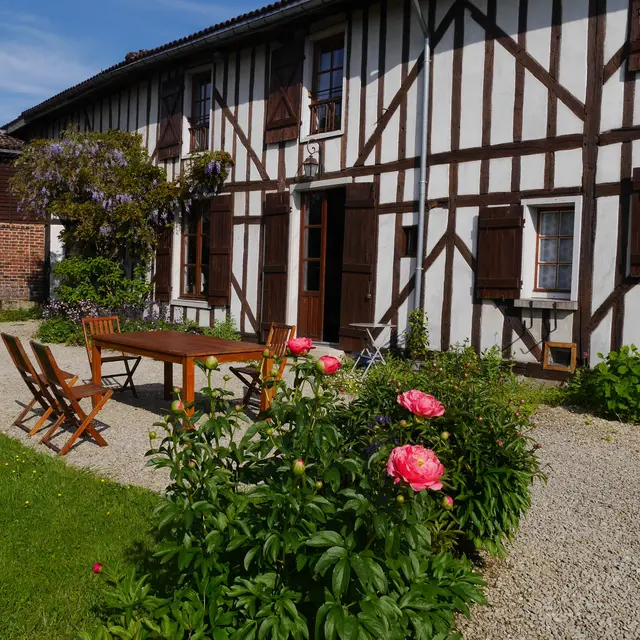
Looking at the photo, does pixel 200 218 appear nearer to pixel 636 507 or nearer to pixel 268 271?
pixel 268 271

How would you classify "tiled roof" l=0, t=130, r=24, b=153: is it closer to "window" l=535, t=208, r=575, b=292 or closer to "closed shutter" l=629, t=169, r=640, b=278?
"window" l=535, t=208, r=575, b=292

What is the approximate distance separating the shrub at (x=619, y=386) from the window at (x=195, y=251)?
22.6 ft

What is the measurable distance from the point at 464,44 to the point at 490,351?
3.51 meters

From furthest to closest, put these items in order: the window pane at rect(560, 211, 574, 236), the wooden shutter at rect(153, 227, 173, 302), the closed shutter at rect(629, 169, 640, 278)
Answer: the wooden shutter at rect(153, 227, 173, 302), the window pane at rect(560, 211, 574, 236), the closed shutter at rect(629, 169, 640, 278)

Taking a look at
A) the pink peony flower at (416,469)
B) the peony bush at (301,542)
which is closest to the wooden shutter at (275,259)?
the peony bush at (301,542)

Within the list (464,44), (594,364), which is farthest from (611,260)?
(464,44)

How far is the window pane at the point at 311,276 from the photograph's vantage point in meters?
9.67

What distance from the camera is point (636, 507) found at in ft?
12.6

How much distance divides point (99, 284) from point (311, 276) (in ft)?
14.7

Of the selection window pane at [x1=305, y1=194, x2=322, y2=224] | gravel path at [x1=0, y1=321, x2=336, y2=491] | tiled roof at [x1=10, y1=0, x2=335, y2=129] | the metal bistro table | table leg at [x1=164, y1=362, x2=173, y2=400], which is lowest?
gravel path at [x1=0, y1=321, x2=336, y2=491]

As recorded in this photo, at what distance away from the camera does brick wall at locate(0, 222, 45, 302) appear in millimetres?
16203

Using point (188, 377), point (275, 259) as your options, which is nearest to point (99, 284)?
point (275, 259)

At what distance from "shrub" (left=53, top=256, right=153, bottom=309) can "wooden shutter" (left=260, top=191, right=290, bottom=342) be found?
10.7ft

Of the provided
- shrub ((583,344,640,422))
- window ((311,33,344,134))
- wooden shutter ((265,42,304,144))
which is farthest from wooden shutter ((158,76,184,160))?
shrub ((583,344,640,422))
